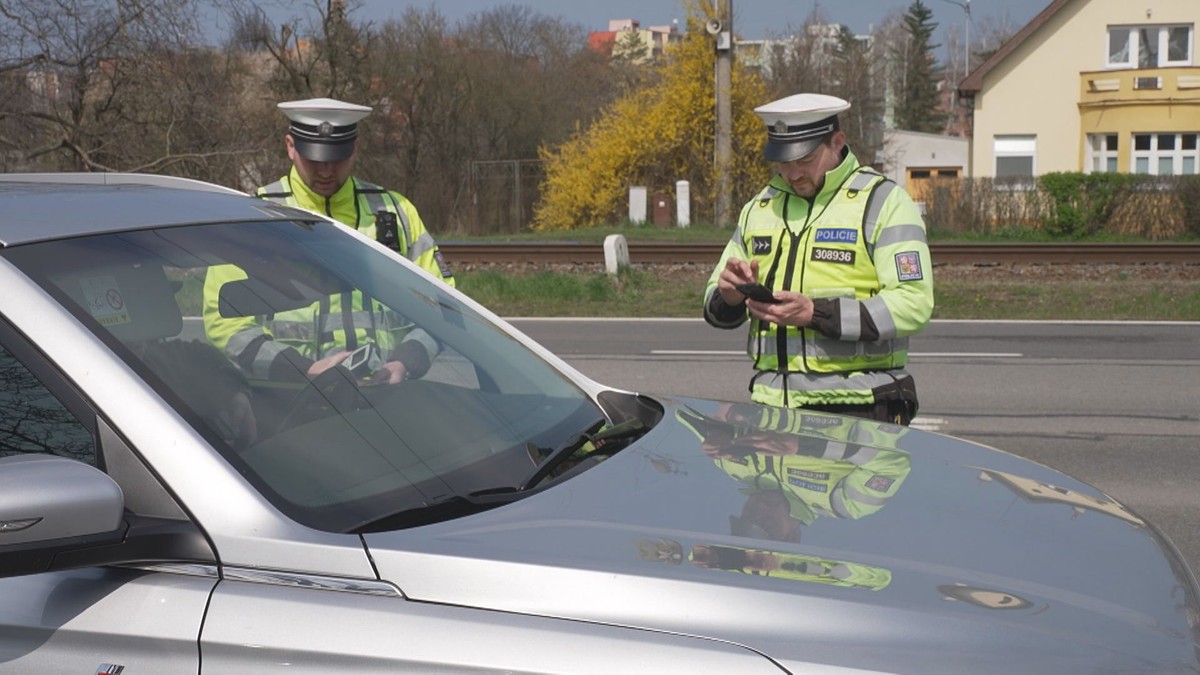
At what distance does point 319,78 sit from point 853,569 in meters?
29.5

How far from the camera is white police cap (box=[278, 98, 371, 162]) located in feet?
15.2

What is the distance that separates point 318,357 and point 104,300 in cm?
56

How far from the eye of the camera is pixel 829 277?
414cm

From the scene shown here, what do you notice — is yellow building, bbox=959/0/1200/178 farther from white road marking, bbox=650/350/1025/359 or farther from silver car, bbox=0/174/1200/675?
silver car, bbox=0/174/1200/675

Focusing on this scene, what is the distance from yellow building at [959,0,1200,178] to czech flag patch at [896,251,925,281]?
3395cm

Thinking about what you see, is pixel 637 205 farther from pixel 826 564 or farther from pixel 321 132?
pixel 826 564

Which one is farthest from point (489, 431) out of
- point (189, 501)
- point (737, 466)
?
point (189, 501)

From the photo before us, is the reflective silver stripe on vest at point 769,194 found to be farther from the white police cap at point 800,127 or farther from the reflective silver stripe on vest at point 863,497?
the reflective silver stripe on vest at point 863,497

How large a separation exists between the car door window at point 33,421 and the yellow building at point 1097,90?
3633cm

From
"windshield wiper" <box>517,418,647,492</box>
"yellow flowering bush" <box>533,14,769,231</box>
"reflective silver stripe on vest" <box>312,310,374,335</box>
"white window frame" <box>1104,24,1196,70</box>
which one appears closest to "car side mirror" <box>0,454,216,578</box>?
"windshield wiper" <box>517,418,647,492</box>

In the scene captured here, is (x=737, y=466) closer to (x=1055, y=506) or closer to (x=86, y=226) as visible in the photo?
(x=1055, y=506)

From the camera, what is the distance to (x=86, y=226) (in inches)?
97.0

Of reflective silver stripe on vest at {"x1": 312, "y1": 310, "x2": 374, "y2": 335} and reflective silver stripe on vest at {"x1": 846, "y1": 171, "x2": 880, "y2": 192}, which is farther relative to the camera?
reflective silver stripe on vest at {"x1": 846, "y1": 171, "x2": 880, "y2": 192}

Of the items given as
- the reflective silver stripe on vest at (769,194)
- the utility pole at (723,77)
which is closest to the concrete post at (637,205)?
the utility pole at (723,77)
